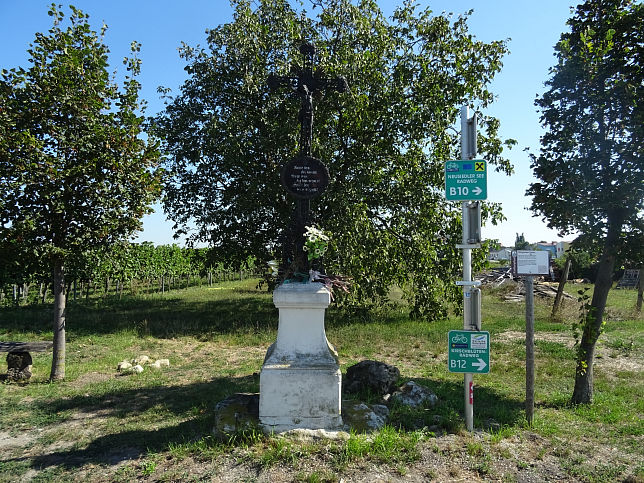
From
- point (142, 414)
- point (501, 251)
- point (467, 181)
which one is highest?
point (467, 181)

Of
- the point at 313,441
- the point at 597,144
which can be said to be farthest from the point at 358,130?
the point at 313,441

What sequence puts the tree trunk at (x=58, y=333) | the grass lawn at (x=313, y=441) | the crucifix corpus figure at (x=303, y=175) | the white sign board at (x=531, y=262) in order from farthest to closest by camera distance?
the tree trunk at (x=58, y=333) → the crucifix corpus figure at (x=303, y=175) → the white sign board at (x=531, y=262) → the grass lawn at (x=313, y=441)

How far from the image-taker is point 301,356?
4773 millimetres

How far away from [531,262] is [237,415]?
12.5ft

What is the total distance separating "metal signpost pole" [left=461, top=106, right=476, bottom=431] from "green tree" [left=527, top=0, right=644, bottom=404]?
1.91 m

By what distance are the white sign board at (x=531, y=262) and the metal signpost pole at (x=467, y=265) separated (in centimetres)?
65

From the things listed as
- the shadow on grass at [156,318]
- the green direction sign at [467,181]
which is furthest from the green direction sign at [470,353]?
the shadow on grass at [156,318]

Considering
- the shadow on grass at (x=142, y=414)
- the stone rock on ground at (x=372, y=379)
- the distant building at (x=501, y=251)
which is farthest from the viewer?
the stone rock on ground at (x=372, y=379)

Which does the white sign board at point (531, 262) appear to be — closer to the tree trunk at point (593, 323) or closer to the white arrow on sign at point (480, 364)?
the white arrow on sign at point (480, 364)

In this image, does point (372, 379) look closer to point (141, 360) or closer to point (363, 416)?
point (363, 416)

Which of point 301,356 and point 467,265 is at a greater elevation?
point 467,265

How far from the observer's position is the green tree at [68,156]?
22.0 ft

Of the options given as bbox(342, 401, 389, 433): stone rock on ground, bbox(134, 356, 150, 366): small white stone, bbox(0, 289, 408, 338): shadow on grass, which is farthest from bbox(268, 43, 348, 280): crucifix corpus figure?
bbox(0, 289, 408, 338): shadow on grass

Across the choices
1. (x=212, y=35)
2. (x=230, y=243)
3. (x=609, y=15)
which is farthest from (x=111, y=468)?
(x=212, y=35)
